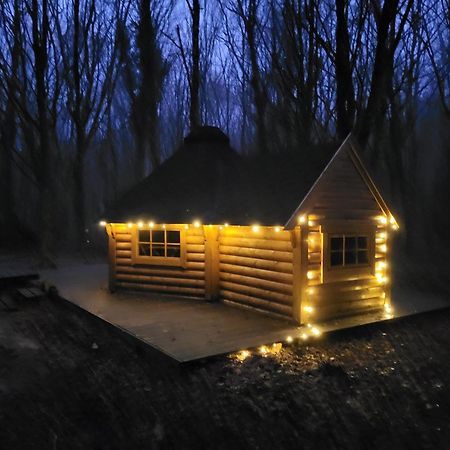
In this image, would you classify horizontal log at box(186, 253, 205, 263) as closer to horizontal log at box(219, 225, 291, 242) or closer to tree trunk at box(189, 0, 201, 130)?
horizontal log at box(219, 225, 291, 242)

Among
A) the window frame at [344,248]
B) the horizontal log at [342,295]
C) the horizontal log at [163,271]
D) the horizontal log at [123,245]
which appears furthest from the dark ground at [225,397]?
the horizontal log at [123,245]

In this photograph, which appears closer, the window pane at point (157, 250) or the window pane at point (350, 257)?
the window pane at point (350, 257)

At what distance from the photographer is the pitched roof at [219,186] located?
8.99 metres

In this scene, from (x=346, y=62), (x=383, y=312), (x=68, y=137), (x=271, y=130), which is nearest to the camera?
(x=383, y=312)

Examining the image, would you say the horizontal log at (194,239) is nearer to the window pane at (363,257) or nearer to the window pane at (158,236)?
the window pane at (158,236)

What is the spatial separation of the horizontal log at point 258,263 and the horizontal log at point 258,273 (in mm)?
62

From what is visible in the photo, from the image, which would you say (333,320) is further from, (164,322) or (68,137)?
(68,137)

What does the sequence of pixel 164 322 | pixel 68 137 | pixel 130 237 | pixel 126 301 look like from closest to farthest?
pixel 164 322, pixel 126 301, pixel 130 237, pixel 68 137

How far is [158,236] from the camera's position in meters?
11.2

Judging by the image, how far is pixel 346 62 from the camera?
44.0ft

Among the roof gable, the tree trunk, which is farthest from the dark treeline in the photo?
the roof gable

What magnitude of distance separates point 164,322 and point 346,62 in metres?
9.99

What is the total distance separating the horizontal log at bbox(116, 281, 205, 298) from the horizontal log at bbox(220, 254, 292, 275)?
1069 mm

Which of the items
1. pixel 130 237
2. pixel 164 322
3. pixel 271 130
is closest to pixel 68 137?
pixel 271 130
